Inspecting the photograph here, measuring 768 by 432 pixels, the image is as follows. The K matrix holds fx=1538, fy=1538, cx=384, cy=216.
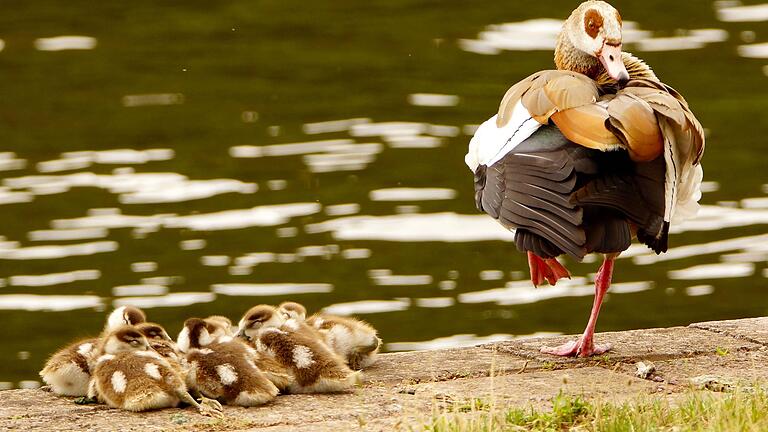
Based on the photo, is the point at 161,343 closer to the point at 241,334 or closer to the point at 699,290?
the point at 241,334

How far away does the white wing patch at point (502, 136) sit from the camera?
23.2ft

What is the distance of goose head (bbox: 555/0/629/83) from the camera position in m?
7.63

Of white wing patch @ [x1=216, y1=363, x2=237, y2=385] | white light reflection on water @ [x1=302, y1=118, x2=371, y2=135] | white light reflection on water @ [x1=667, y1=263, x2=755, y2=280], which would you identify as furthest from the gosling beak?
white light reflection on water @ [x1=302, y1=118, x2=371, y2=135]

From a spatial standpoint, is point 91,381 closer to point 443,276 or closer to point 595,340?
point 595,340

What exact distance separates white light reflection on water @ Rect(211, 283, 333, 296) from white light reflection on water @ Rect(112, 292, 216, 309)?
151 millimetres

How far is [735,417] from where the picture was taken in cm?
555

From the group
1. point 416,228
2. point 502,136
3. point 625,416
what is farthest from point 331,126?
point 625,416

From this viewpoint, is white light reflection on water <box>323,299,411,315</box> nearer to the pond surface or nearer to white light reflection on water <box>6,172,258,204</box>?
the pond surface

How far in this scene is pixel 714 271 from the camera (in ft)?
42.3

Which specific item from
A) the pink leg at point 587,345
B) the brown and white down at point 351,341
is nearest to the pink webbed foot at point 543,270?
the pink leg at point 587,345

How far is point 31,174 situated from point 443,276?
16.1ft

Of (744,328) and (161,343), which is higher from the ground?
(161,343)

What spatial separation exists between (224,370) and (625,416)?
184 centimetres

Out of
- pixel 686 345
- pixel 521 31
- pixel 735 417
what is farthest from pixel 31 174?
pixel 735 417
